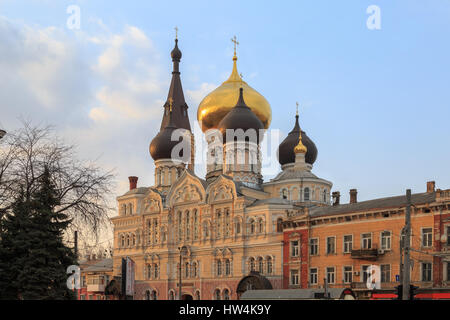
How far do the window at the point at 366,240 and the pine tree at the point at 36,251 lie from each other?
83.7 feet

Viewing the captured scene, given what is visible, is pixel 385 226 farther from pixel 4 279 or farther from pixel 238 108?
pixel 4 279

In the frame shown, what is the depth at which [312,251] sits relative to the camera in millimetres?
49406

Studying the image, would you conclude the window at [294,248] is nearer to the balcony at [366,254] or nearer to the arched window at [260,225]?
the arched window at [260,225]

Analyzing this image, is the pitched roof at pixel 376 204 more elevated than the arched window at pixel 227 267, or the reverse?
the pitched roof at pixel 376 204

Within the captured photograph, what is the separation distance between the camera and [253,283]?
51344 millimetres

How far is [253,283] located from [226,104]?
2410cm

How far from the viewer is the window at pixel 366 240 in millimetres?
45500

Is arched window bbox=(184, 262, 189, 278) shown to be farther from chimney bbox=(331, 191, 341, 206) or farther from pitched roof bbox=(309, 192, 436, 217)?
chimney bbox=(331, 191, 341, 206)

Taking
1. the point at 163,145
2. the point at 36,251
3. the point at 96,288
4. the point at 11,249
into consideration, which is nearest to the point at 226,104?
the point at 163,145

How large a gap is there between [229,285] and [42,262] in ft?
104

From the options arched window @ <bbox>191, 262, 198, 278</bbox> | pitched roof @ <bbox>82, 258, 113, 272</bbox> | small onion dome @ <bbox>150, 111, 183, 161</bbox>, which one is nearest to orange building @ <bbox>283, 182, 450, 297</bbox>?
arched window @ <bbox>191, 262, 198, 278</bbox>

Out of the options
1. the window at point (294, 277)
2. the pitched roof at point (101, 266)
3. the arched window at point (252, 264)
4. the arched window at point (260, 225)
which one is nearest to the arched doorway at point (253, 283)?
the window at point (294, 277)

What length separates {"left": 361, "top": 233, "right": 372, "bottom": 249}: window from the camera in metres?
45.5
